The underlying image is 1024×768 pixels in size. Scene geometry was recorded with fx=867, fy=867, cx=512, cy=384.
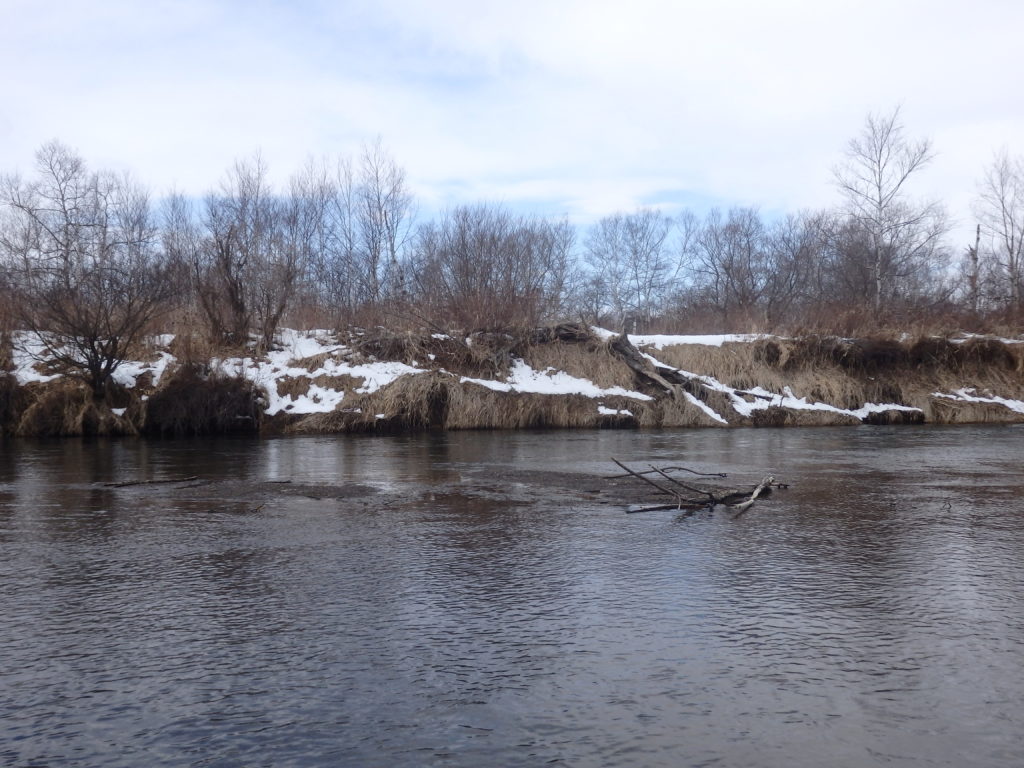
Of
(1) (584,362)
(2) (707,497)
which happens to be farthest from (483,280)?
(2) (707,497)

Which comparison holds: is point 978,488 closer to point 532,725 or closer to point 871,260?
point 532,725

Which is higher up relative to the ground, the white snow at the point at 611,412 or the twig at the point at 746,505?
the white snow at the point at 611,412

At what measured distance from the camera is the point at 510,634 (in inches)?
197

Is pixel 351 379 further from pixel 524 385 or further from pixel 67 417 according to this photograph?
pixel 67 417

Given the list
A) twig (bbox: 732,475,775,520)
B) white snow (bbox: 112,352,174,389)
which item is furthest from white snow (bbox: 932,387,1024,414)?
white snow (bbox: 112,352,174,389)

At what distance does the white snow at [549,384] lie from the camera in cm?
2503

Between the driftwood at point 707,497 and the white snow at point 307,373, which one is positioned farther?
the white snow at point 307,373

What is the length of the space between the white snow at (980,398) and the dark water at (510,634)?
18315 millimetres

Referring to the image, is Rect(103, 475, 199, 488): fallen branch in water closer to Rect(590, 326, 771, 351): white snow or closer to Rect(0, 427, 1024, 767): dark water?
Rect(0, 427, 1024, 767): dark water

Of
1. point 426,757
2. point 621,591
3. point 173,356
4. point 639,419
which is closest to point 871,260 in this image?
point 639,419

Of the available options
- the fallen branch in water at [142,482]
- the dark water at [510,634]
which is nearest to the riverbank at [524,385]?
the fallen branch in water at [142,482]

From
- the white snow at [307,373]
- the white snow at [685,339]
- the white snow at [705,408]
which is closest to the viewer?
the white snow at [307,373]

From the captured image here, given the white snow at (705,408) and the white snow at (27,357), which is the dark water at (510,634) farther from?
the white snow at (27,357)

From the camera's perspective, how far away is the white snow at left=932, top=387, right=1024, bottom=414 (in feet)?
86.5
